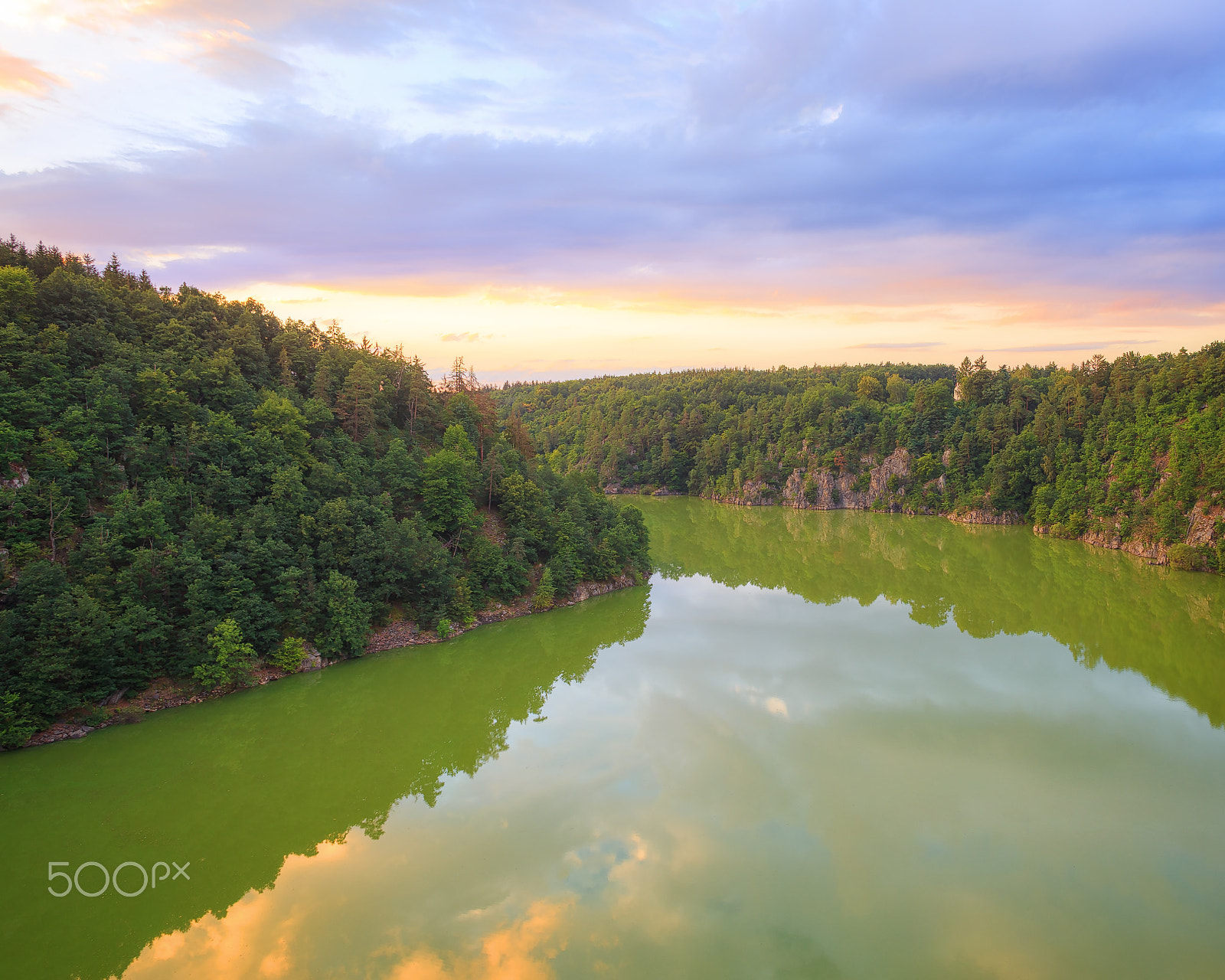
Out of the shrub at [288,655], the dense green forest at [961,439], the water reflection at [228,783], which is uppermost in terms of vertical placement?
the dense green forest at [961,439]

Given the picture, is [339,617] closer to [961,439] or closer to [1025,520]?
[1025,520]

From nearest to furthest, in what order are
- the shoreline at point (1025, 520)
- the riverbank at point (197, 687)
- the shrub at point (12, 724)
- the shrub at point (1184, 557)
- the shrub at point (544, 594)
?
the shrub at point (12, 724) → the riverbank at point (197, 687) → the shrub at point (544, 594) → the shrub at point (1184, 557) → the shoreline at point (1025, 520)

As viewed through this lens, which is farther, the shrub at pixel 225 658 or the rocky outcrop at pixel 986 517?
the rocky outcrop at pixel 986 517

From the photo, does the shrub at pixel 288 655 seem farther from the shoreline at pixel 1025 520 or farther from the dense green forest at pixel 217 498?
the shoreline at pixel 1025 520

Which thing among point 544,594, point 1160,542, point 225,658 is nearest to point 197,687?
point 225,658

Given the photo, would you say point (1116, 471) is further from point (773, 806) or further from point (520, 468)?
Result: point (773, 806)

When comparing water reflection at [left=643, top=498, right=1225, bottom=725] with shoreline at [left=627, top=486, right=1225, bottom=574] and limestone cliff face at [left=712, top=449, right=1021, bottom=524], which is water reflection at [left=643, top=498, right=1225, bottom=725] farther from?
limestone cliff face at [left=712, top=449, right=1021, bottom=524]

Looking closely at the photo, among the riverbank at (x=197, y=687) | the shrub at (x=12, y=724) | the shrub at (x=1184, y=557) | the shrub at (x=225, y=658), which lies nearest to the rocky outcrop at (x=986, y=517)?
the shrub at (x=1184, y=557)
